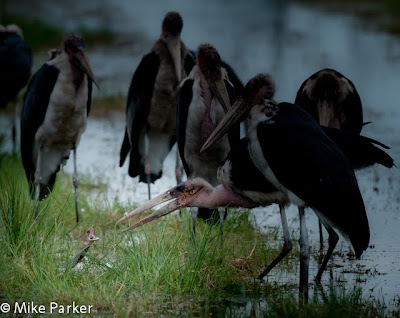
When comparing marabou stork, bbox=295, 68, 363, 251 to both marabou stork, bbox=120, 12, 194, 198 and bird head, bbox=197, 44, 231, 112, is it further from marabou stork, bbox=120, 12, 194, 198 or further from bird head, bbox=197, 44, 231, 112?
marabou stork, bbox=120, 12, 194, 198

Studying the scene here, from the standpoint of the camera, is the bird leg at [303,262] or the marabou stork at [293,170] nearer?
the marabou stork at [293,170]

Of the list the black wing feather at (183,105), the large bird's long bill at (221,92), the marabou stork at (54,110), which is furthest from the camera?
the marabou stork at (54,110)

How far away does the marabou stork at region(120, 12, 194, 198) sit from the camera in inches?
308

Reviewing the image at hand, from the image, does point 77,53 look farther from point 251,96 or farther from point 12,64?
point 12,64

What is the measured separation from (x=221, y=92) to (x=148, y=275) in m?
1.52

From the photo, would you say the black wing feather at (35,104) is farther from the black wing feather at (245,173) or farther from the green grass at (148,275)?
the black wing feather at (245,173)

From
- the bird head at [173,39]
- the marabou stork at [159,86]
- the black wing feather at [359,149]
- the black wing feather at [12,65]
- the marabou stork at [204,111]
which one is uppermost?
the black wing feather at [12,65]

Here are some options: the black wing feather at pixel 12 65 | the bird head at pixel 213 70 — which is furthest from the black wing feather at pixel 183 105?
the black wing feather at pixel 12 65

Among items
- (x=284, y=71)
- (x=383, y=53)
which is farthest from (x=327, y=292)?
(x=383, y=53)

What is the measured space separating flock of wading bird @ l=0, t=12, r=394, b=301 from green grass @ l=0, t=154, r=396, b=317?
237 millimetres

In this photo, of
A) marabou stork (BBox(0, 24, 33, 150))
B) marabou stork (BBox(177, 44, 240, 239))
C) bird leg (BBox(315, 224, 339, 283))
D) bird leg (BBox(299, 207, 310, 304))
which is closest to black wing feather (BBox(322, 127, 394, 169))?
bird leg (BBox(315, 224, 339, 283))

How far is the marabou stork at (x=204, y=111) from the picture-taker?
22.1 feet

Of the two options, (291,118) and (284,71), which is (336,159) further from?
(284,71)

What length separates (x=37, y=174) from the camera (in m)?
7.72
